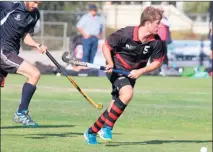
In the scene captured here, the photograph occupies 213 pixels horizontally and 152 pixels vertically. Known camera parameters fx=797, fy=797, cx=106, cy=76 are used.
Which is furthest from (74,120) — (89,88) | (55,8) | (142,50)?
(55,8)

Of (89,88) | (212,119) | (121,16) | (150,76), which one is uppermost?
(212,119)

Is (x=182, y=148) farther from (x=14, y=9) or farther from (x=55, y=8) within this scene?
(x=55, y=8)

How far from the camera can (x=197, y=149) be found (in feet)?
29.9

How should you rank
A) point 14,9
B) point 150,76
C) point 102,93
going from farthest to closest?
1. point 150,76
2. point 102,93
3. point 14,9

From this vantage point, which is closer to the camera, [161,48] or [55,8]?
[161,48]

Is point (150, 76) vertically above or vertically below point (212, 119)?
below

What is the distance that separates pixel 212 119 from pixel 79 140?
3476 millimetres

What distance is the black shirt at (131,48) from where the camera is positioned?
9602mm

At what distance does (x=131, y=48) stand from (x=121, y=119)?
3.25 m

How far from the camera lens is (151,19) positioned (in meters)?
9.37

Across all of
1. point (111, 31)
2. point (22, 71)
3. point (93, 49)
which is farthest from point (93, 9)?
point (22, 71)

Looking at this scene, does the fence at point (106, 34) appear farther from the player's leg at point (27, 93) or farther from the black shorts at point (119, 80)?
the black shorts at point (119, 80)

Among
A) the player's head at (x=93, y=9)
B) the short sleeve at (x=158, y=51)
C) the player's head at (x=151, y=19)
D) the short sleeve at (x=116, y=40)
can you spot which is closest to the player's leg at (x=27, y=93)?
the short sleeve at (x=116, y=40)

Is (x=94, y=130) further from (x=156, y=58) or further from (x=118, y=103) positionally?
(x=156, y=58)
